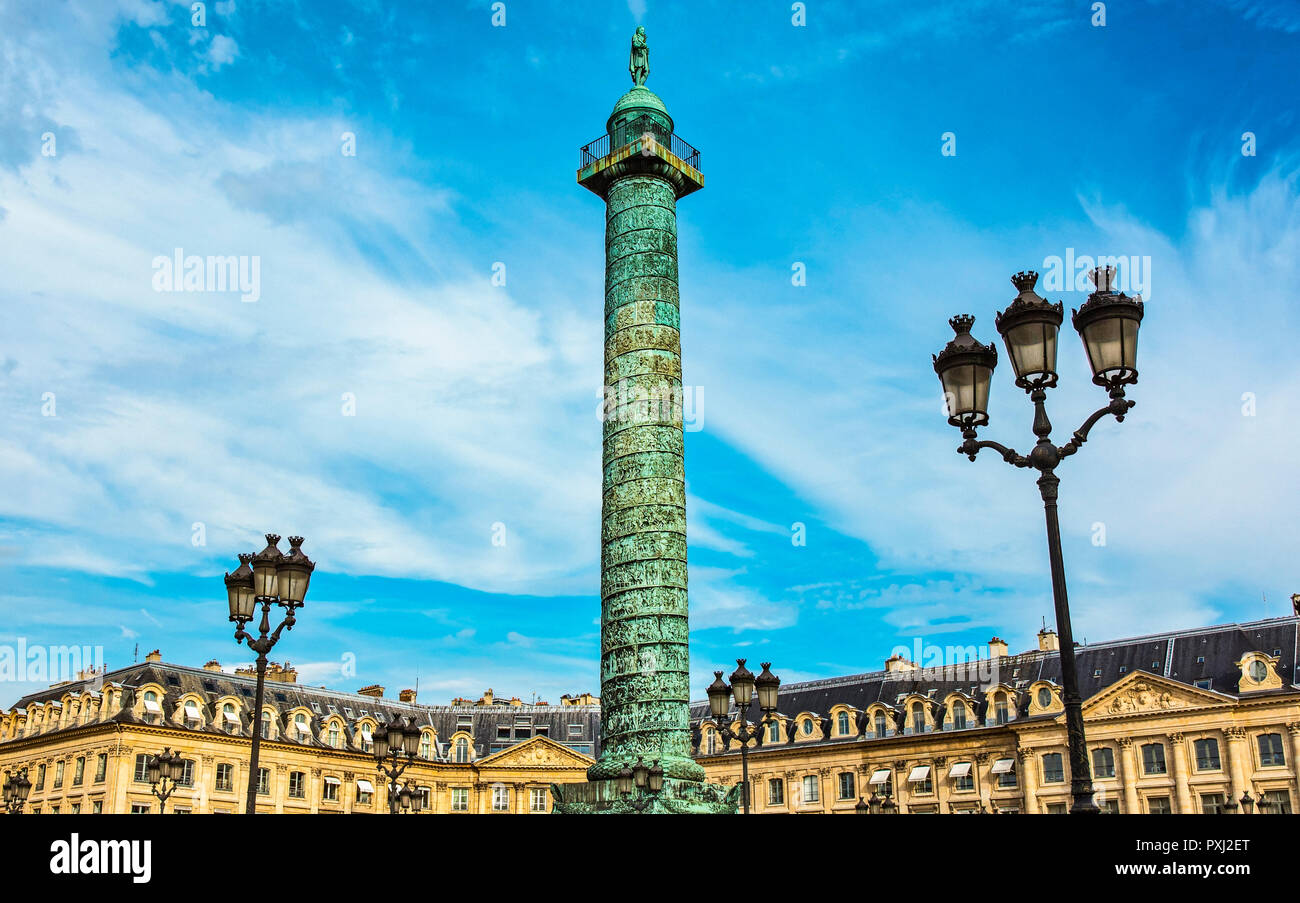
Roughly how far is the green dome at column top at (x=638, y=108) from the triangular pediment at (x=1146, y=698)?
27.9 m

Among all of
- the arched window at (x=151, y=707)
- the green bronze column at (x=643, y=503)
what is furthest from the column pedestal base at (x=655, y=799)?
the arched window at (x=151, y=707)

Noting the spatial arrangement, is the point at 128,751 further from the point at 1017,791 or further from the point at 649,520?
the point at 1017,791

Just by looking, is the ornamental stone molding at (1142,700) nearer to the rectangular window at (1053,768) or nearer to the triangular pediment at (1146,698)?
the triangular pediment at (1146,698)

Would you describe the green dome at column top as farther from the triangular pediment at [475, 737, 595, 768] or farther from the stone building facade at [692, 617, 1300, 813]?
the triangular pediment at [475, 737, 595, 768]

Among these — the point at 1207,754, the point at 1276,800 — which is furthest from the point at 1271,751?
the point at 1207,754

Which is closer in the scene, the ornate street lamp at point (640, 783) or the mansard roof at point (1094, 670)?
the ornate street lamp at point (640, 783)

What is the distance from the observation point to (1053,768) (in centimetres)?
4366

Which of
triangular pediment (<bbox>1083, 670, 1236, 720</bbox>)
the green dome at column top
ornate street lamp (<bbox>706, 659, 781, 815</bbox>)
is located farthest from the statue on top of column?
triangular pediment (<bbox>1083, 670, 1236, 720</bbox>)

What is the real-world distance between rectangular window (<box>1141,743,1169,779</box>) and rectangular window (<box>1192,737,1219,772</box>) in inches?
48.4

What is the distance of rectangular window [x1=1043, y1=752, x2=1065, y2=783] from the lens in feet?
142

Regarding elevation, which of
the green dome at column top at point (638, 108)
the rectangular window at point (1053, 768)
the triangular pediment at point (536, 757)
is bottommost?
the rectangular window at point (1053, 768)

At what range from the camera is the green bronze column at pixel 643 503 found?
22719mm

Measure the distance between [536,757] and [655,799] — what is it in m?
35.9
